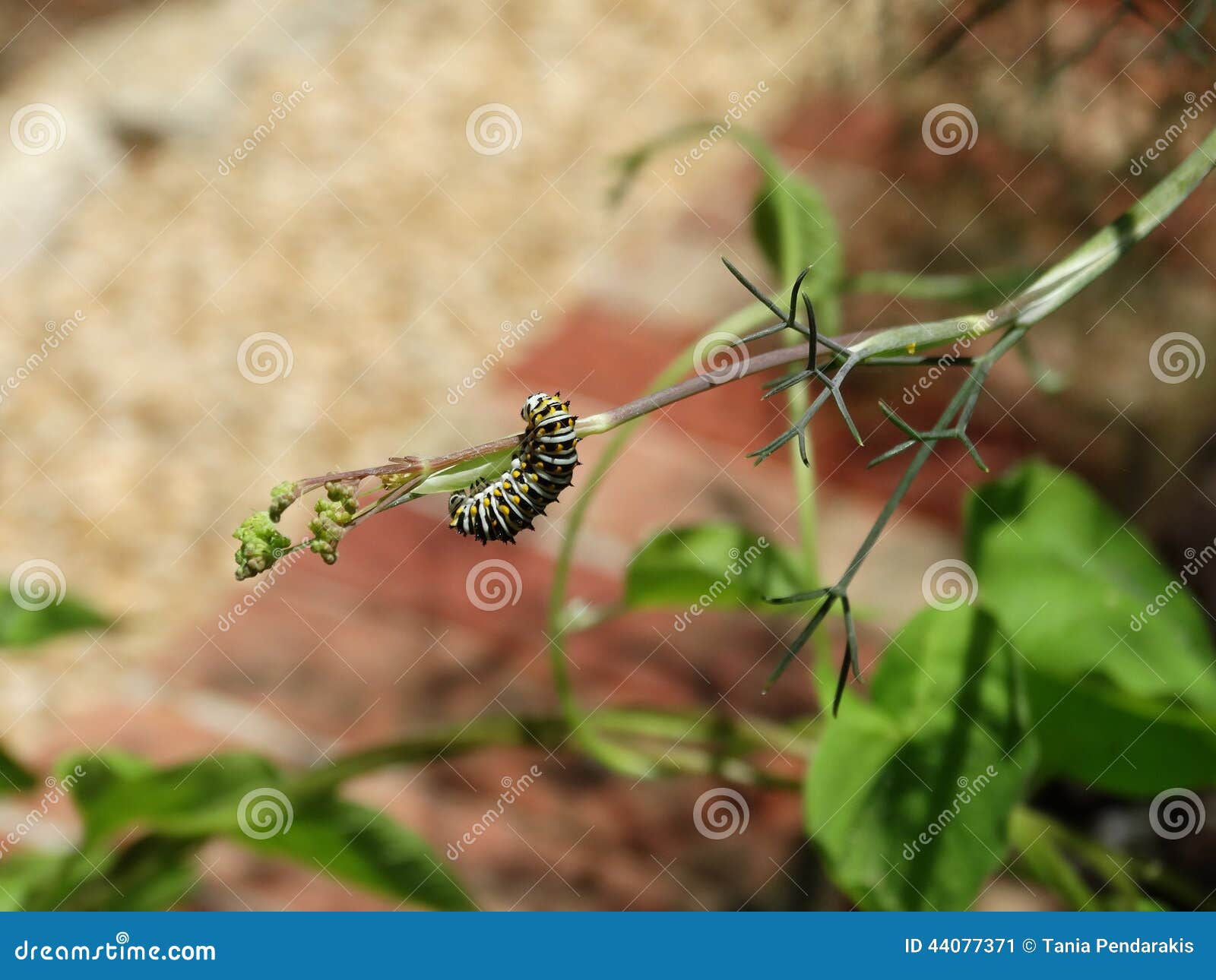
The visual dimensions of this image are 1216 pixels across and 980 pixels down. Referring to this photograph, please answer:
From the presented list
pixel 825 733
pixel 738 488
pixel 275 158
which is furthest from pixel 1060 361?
pixel 275 158

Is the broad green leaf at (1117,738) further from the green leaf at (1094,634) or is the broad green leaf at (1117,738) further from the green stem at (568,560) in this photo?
the green stem at (568,560)

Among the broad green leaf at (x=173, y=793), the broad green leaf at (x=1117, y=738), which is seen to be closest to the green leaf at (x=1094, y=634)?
the broad green leaf at (x=1117, y=738)

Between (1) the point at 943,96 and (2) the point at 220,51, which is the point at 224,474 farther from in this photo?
(1) the point at 943,96

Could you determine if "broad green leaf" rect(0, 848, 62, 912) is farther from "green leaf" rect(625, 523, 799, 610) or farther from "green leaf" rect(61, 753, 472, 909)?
"green leaf" rect(625, 523, 799, 610)

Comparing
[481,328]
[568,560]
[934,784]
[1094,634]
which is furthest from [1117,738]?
[481,328]

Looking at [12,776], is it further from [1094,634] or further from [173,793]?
[1094,634]

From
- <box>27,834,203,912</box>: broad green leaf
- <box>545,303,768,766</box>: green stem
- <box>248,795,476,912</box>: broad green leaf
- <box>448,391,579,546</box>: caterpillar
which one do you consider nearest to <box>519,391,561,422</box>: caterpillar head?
<box>448,391,579,546</box>: caterpillar

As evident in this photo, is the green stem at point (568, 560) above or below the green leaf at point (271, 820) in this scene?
above
